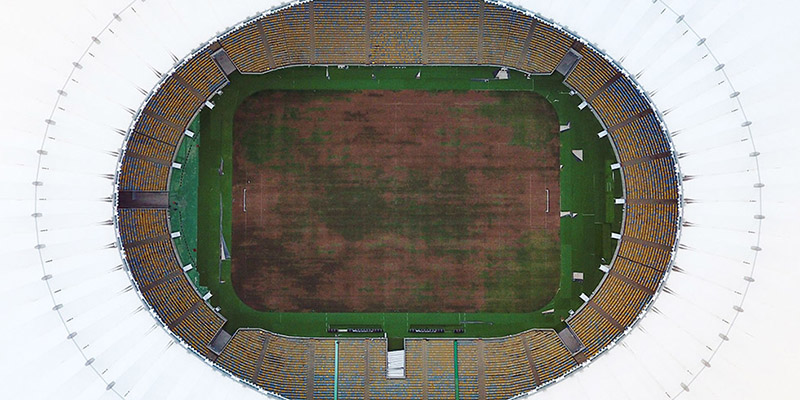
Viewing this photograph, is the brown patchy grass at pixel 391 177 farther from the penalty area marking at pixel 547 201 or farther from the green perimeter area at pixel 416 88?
the green perimeter area at pixel 416 88

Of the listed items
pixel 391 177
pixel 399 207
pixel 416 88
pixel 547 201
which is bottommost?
pixel 399 207

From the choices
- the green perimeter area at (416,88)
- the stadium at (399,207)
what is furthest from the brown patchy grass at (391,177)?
the green perimeter area at (416,88)

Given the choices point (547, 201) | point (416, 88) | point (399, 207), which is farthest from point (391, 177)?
point (547, 201)

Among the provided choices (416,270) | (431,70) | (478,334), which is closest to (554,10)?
(431,70)

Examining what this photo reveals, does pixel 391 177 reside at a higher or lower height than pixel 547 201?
higher

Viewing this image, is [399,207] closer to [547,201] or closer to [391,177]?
[391,177]

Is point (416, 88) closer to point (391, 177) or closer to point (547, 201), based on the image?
point (391, 177)

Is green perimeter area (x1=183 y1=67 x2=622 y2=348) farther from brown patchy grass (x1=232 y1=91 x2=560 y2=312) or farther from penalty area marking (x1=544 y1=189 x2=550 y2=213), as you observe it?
penalty area marking (x1=544 y1=189 x2=550 y2=213)
